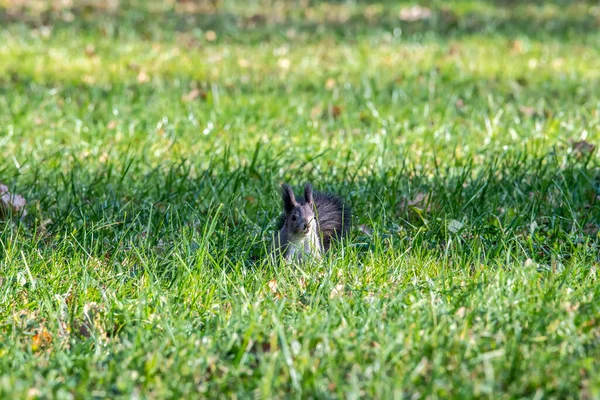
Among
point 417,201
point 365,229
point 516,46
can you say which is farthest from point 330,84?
point 365,229

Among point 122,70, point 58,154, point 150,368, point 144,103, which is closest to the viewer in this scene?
point 150,368

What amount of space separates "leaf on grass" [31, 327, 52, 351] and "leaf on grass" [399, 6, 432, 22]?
8.96 meters

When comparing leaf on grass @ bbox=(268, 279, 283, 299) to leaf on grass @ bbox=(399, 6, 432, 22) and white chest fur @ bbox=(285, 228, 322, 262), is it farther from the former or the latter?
leaf on grass @ bbox=(399, 6, 432, 22)

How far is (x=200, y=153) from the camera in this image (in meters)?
5.46

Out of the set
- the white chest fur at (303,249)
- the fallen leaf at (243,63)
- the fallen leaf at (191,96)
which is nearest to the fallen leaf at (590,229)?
the white chest fur at (303,249)

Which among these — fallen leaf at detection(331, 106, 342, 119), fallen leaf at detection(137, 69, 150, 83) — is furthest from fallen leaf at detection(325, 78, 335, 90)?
fallen leaf at detection(137, 69, 150, 83)

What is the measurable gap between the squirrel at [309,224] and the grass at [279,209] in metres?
0.12

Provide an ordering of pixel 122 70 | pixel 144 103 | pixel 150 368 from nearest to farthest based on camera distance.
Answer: pixel 150 368
pixel 144 103
pixel 122 70

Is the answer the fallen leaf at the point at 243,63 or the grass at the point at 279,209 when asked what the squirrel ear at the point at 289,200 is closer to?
the grass at the point at 279,209

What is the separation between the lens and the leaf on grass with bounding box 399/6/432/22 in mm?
11336

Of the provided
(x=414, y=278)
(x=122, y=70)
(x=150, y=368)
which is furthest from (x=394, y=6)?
(x=150, y=368)

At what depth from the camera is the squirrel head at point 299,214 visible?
3678mm

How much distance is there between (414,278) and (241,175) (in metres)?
1.76

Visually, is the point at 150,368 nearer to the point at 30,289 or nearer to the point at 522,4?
the point at 30,289
